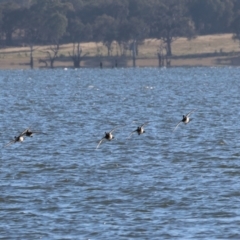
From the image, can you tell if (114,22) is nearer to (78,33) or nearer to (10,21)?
(78,33)

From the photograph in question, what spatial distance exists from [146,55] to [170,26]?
6.95 m

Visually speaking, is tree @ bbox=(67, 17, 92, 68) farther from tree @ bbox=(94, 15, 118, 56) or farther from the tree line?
tree @ bbox=(94, 15, 118, 56)

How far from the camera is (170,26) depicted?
589 feet

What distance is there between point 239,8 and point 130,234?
177 metres

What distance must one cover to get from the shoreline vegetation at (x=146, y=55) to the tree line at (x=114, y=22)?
157cm

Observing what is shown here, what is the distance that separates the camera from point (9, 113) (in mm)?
61656

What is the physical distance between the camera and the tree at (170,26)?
180 meters

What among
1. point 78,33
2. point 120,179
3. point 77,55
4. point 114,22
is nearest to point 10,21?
point 78,33

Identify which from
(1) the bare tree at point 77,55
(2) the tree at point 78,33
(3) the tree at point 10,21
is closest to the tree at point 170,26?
(2) the tree at point 78,33

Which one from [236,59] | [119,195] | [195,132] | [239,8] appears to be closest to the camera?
[119,195]

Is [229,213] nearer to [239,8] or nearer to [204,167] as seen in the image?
[204,167]

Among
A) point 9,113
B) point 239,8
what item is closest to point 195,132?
point 9,113

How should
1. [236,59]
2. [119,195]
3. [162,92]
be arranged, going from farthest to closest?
[236,59], [162,92], [119,195]

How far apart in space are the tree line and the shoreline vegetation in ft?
5.16
